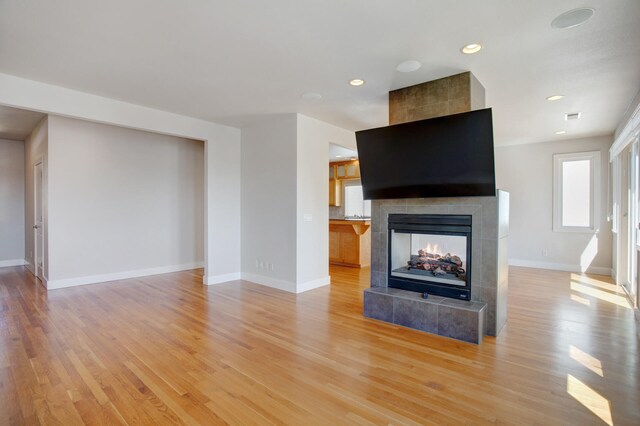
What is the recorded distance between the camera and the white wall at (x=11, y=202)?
6.95m

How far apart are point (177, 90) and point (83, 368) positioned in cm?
299

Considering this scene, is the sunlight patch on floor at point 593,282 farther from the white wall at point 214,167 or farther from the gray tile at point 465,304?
the white wall at point 214,167

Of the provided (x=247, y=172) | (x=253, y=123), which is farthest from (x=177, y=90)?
(x=247, y=172)

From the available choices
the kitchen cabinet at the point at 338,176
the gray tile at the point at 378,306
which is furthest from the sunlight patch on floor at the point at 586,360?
the kitchen cabinet at the point at 338,176

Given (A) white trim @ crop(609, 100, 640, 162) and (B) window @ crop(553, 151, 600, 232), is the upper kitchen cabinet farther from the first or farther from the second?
(A) white trim @ crop(609, 100, 640, 162)

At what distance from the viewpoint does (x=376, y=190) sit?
3.76 metres

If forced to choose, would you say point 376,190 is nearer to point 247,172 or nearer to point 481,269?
point 481,269

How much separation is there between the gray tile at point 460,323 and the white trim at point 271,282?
90.8 inches

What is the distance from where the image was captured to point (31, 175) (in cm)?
634

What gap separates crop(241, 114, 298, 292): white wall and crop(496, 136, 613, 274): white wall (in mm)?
4993

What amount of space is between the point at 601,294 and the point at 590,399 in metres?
3.43

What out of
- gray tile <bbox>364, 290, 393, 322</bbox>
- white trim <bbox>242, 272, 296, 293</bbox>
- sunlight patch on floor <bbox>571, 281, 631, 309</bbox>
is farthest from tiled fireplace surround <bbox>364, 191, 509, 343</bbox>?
sunlight patch on floor <bbox>571, 281, 631, 309</bbox>

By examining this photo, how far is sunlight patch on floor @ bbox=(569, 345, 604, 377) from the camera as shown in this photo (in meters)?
2.57

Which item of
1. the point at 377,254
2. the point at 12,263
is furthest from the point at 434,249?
the point at 12,263
